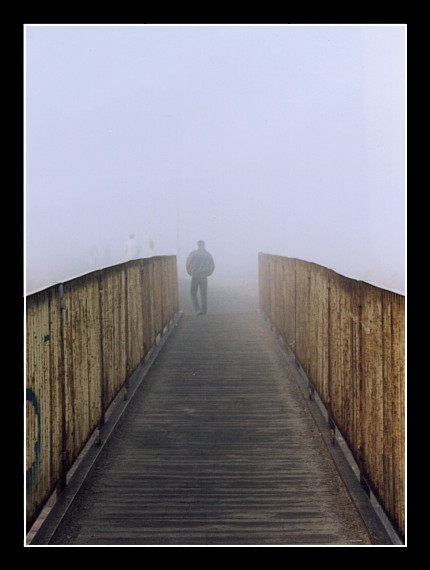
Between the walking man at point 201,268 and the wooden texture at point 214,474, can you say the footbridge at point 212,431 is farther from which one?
the walking man at point 201,268

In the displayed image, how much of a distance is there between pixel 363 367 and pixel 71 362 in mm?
2278

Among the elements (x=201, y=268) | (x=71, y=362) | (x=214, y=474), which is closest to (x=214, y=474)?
(x=214, y=474)

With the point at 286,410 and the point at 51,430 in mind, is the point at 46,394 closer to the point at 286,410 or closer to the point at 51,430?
the point at 51,430

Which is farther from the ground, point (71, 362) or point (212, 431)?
point (71, 362)

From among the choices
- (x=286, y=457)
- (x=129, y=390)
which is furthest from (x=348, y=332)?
(x=129, y=390)

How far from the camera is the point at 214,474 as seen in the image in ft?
19.8

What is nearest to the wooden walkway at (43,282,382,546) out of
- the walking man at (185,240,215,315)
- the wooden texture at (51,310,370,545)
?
the wooden texture at (51,310,370,545)

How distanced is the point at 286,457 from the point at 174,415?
71.8 inches

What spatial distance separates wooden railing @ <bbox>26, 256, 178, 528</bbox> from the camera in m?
4.26

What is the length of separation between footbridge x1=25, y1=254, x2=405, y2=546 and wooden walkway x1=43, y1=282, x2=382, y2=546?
0.06 ft

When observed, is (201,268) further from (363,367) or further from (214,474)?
(363,367)

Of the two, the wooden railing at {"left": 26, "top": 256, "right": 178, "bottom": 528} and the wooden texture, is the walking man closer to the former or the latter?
the wooden texture

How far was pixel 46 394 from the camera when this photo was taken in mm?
4516

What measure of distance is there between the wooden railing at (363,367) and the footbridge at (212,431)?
0.02 metres
